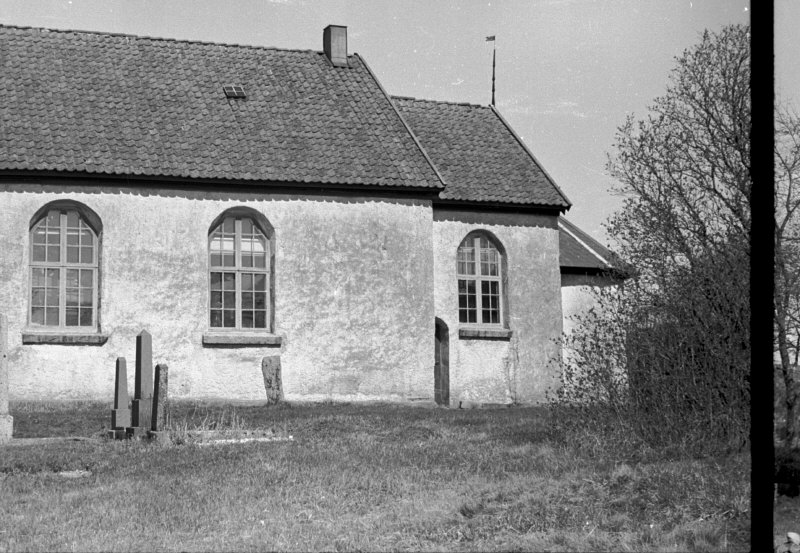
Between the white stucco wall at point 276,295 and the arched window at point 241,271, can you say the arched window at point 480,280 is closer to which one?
the white stucco wall at point 276,295

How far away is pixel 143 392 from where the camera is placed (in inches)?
645

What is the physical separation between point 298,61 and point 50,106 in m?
6.79

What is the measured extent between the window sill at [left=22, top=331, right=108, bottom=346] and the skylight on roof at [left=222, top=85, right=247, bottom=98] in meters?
6.83

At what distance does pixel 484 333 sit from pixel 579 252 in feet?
16.4

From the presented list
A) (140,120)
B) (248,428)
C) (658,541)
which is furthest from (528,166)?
(658,541)

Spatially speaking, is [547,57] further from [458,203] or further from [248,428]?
[248,428]

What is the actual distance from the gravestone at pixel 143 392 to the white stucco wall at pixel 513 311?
33.9 ft

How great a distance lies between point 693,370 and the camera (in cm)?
1262

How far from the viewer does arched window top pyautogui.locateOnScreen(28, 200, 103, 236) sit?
22.3 meters

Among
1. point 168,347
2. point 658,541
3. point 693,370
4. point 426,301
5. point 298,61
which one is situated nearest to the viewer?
point 658,541

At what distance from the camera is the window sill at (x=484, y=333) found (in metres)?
26.1

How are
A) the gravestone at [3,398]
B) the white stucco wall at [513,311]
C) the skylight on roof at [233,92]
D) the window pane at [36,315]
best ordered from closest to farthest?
the gravestone at [3,398]
the window pane at [36,315]
the skylight on roof at [233,92]
the white stucco wall at [513,311]

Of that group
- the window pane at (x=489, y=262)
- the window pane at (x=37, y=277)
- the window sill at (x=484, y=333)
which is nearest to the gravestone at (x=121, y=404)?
the window pane at (x=37, y=277)

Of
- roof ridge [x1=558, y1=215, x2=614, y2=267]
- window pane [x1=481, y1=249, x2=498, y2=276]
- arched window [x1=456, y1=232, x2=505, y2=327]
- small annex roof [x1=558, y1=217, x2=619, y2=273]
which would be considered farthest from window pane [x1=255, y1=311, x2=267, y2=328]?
roof ridge [x1=558, y1=215, x2=614, y2=267]
